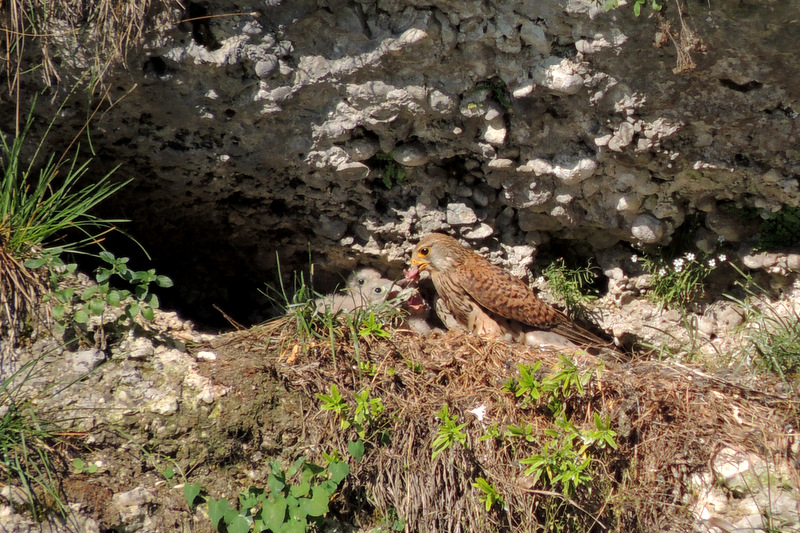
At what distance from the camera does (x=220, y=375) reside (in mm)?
4188

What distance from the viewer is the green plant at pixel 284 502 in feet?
12.1

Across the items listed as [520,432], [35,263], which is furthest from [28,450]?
[520,432]

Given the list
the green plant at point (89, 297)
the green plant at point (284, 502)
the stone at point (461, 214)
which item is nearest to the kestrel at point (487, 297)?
the stone at point (461, 214)

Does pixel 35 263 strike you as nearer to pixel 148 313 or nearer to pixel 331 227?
pixel 148 313

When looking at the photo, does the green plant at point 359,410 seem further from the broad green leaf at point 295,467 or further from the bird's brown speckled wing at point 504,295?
the bird's brown speckled wing at point 504,295

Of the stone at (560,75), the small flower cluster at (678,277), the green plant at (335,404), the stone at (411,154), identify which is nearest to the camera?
the green plant at (335,404)

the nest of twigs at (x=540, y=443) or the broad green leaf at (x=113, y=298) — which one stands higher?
the broad green leaf at (x=113, y=298)

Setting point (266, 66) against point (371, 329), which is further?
point (371, 329)

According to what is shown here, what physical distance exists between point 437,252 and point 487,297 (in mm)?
508

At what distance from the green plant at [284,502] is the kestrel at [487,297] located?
1.94 meters

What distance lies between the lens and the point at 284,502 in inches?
148

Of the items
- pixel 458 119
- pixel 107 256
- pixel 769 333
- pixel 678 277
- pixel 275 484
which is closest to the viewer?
pixel 275 484

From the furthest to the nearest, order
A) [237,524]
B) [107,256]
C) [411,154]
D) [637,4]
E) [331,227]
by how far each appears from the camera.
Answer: [331,227] → [411,154] → [107,256] → [237,524] → [637,4]

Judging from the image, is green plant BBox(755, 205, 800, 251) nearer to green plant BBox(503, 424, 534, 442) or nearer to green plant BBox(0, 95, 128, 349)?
A: green plant BBox(503, 424, 534, 442)
